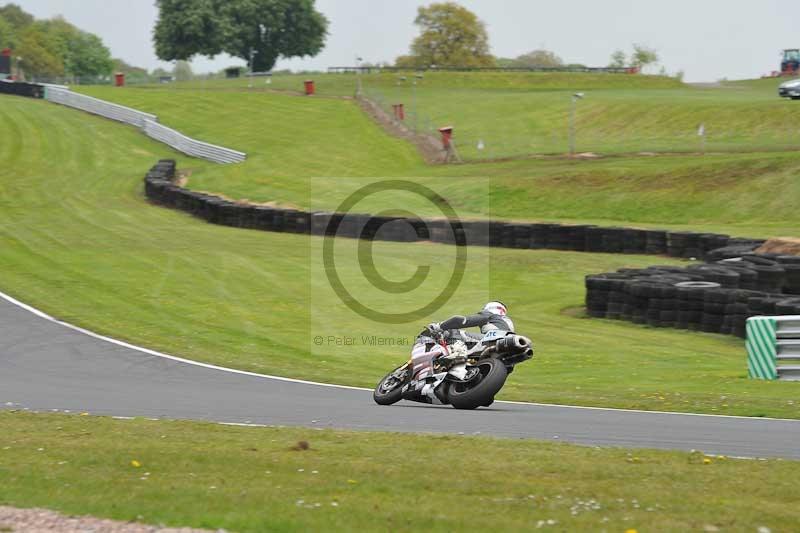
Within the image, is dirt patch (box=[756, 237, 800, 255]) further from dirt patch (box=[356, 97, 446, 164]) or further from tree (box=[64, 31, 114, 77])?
tree (box=[64, 31, 114, 77])

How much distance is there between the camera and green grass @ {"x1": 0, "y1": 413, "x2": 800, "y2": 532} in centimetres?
752

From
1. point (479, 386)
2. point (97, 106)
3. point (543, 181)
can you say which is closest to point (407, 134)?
point (543, 181)

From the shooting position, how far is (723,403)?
41.7ft

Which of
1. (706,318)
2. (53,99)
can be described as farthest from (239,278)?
(53,99)

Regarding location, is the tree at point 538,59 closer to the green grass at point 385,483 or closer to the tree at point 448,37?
the tree at point 448,37

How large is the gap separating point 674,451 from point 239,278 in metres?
15.6

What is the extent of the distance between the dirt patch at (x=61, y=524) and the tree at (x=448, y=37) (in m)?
127

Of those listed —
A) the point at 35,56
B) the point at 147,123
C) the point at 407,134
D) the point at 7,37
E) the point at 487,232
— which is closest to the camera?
the point at 487,232

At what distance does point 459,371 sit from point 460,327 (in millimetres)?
496

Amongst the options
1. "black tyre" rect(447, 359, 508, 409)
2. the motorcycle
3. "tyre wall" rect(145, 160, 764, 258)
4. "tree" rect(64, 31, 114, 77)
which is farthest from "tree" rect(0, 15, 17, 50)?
"black tyre" rect(447, 359, 508, 409)

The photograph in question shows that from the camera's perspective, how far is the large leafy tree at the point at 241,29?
114 metres

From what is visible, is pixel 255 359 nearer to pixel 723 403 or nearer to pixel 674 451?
A: pixel 723 403

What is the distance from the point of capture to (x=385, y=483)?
27.9ft

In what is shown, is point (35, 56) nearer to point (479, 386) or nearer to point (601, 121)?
point (601, 121)
